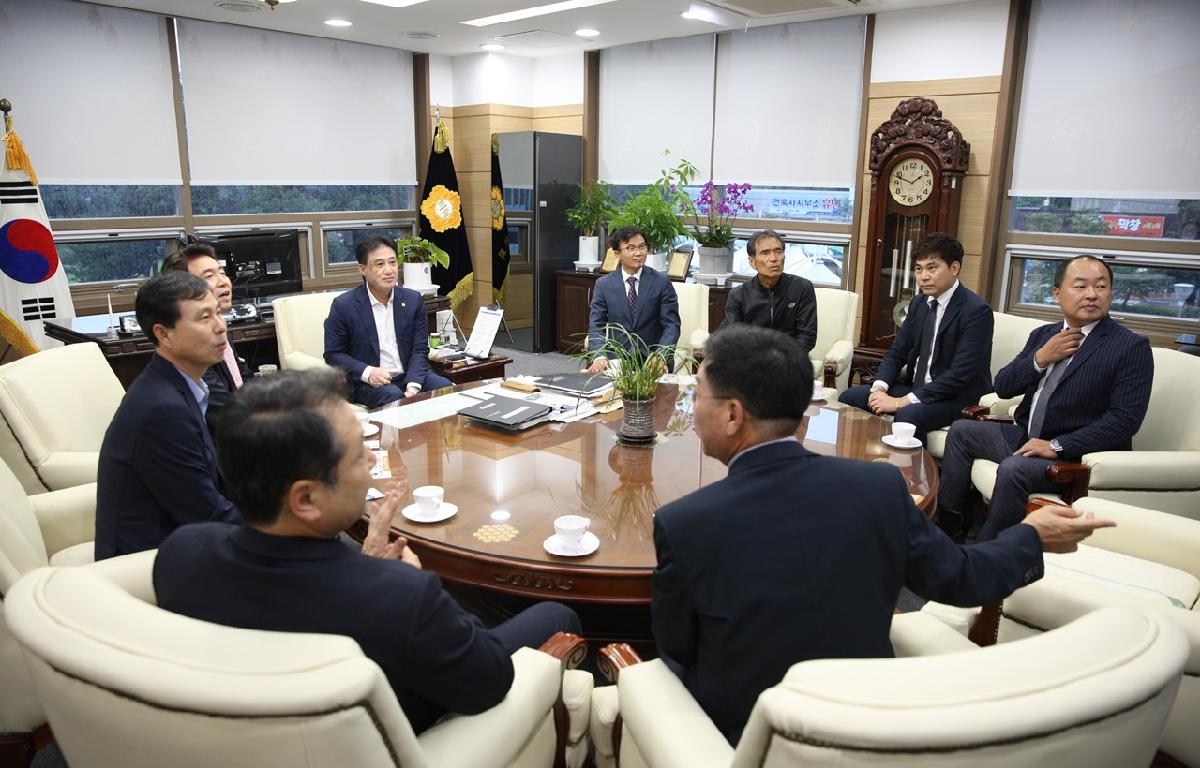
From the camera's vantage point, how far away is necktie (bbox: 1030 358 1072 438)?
122 inches

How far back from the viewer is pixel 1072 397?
119 inches

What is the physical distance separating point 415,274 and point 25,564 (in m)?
4.23

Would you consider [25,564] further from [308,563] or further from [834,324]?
[834,324]

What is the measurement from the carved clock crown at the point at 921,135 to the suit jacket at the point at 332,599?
4479 mm

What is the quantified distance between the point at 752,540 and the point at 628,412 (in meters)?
1.41

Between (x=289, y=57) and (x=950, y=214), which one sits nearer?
(x=950, y=214)

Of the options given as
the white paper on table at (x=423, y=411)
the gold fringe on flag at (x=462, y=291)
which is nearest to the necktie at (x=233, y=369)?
the white paper on table at (x=423, y=411)

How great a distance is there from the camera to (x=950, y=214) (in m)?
4.84

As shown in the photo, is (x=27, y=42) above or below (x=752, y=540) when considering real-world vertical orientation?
above

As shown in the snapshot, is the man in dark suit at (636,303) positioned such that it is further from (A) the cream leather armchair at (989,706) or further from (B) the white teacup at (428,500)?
(A) the cream leather armchair at (989,706)

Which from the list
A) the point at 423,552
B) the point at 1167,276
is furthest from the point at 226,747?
the point at 1167,276

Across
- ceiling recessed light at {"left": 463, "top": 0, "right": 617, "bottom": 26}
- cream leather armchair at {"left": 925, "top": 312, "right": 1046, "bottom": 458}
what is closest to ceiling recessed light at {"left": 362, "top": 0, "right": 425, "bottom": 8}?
ceiling recessed light at {"left": 463, "top": 0, "right": 617, "bottom": 26}

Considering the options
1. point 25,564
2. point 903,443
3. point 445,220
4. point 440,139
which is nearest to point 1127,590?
point 903,443

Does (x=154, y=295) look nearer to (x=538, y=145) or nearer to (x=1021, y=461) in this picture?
(x=1021, y=461)
